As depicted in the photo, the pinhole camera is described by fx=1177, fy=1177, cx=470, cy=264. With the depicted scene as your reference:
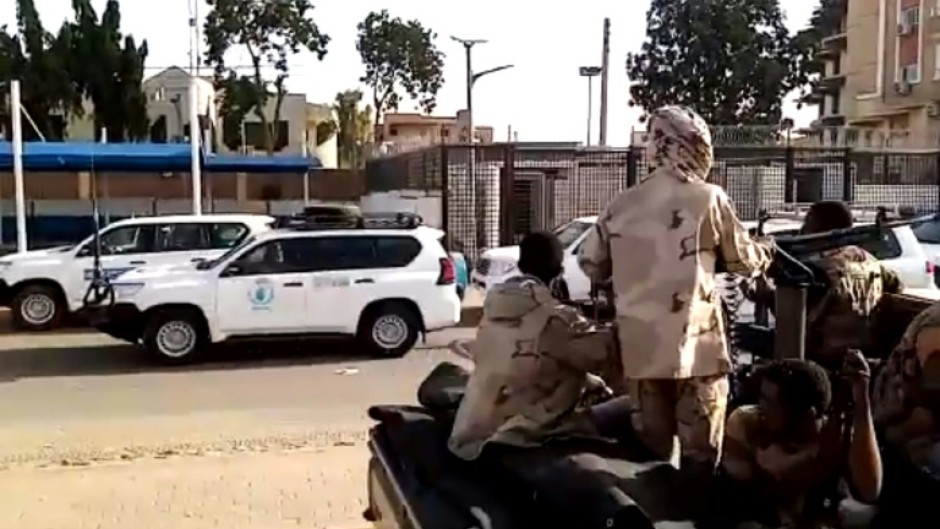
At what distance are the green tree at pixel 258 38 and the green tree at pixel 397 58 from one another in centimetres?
820

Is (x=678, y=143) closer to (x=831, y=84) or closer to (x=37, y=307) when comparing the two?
(x=37, y=307)

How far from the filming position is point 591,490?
2953 millimetres

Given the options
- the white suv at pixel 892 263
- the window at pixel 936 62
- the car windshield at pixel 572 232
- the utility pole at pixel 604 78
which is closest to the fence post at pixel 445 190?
the car windshield at pixel 572 232

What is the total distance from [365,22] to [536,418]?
54116 mm

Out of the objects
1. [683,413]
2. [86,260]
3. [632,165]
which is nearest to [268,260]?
[86,260]

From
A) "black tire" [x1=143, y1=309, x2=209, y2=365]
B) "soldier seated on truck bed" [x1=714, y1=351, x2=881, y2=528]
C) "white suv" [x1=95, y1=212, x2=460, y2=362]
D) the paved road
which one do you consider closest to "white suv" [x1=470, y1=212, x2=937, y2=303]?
"white suv" [x1=95, y1=212, x2=460, y2=362]

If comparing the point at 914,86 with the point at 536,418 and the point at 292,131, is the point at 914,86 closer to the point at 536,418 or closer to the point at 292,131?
the point at 292,131

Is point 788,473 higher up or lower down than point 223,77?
lower down

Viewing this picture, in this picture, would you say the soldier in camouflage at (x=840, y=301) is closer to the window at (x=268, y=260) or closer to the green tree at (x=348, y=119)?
the window at (x=268, y=260)

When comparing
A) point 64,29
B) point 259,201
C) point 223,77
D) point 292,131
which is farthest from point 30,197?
point 292,131

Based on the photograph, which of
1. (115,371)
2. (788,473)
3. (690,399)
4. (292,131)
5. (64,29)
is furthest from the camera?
(292,131)

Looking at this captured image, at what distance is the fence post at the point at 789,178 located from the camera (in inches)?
894

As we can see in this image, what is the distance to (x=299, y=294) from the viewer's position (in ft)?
46.3

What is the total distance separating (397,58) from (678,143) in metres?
53.9
